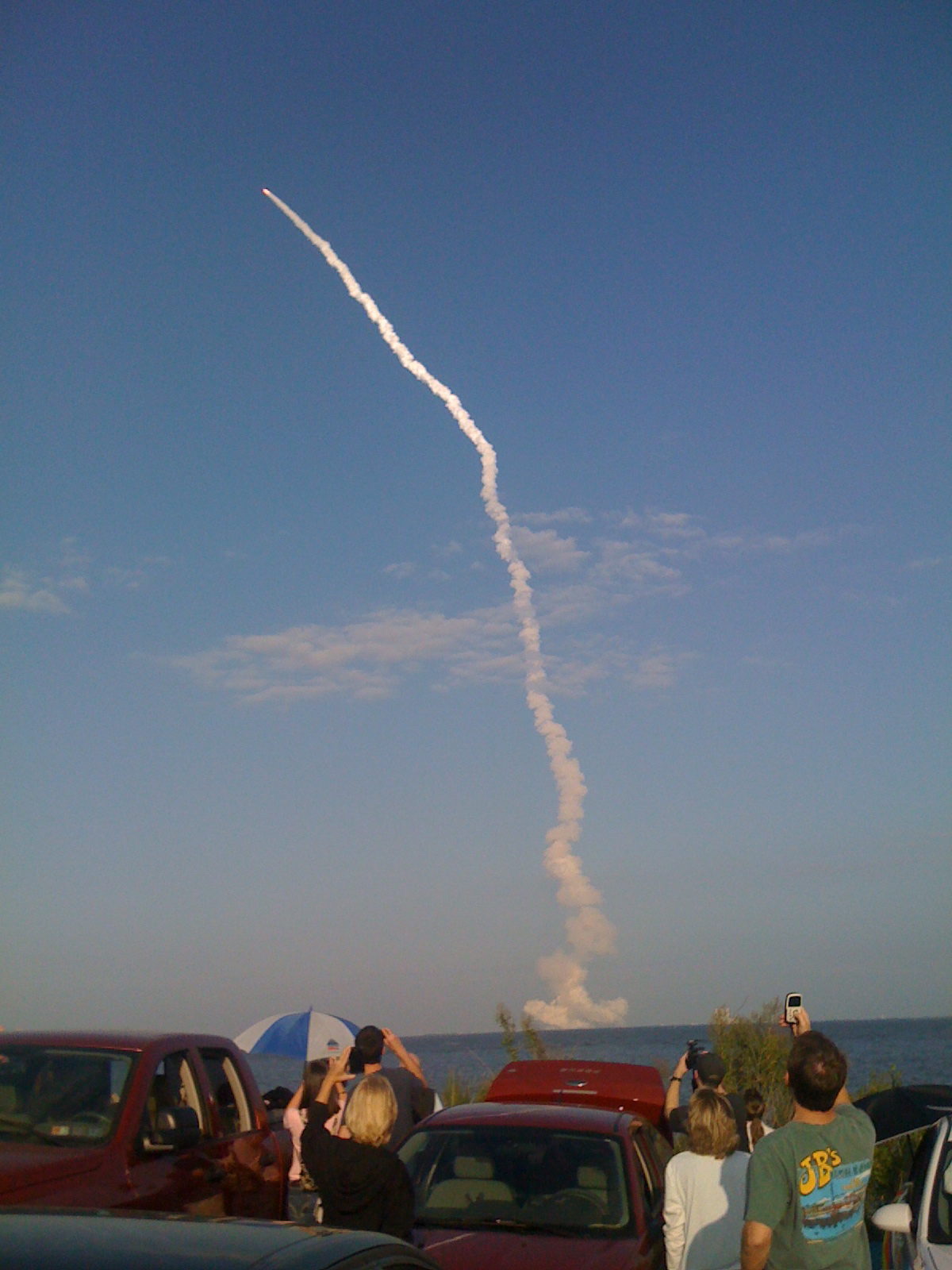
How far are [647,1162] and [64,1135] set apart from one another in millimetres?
3249

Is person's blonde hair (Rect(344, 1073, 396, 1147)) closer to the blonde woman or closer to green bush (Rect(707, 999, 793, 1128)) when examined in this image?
the blonde woman

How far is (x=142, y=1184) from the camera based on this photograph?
232 inches

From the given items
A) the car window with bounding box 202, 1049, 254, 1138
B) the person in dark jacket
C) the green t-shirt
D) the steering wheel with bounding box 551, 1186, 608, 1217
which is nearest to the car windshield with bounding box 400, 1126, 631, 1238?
the steering wheel with bounding box 551, 1186, 608, 1217

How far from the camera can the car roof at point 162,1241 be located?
8.45 feet

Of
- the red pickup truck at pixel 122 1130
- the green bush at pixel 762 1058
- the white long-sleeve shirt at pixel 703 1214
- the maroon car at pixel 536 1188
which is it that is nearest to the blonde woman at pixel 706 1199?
the white long-sleeve shirt at pixel 703 1214

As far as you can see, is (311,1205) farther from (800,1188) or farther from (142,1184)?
(800,1188)

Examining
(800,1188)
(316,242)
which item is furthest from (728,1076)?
(316,242)

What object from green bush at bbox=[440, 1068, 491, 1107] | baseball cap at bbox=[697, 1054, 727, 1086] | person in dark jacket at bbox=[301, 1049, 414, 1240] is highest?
baseball cap at bbox=[697, 1054, 727, 1086]

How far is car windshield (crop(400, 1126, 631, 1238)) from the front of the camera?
20.1ft

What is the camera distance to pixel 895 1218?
5.71 m

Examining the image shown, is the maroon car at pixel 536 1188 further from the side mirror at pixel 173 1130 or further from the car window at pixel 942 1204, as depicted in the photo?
the car window at pixel 942 1204

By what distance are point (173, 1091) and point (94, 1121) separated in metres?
0.80

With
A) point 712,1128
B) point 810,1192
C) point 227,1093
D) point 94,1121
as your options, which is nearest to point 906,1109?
point 712,1128

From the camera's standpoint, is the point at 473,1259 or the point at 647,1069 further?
the point at 647,1069
